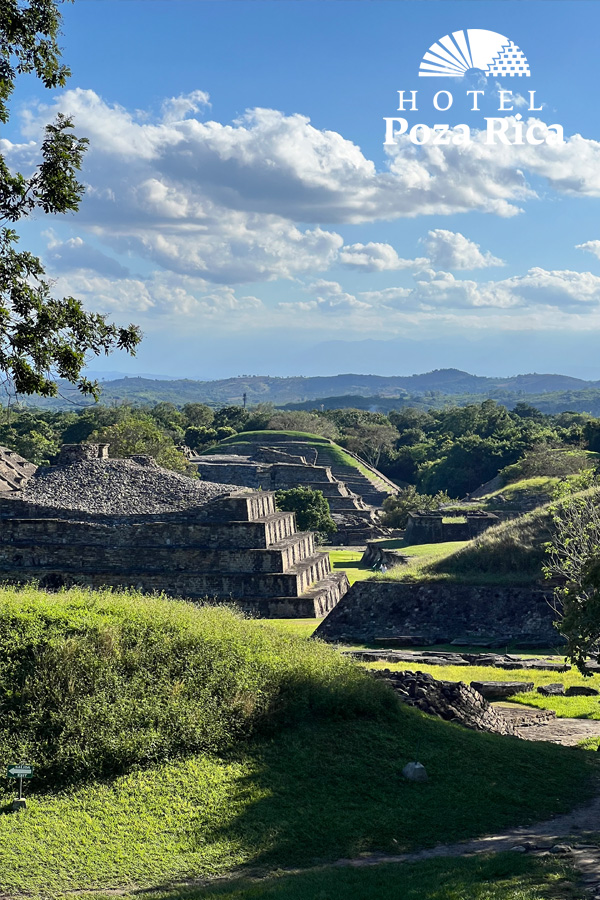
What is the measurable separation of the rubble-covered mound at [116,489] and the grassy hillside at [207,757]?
1634 centimetres

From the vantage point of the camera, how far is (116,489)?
29.7 meters

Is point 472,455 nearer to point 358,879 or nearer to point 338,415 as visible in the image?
point 338,415

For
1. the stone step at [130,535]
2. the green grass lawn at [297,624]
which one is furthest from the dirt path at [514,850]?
the stone step at [130,535]

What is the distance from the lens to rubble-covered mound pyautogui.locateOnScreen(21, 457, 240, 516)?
28.8m

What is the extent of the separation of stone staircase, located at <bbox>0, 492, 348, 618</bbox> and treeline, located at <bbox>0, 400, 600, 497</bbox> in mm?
16208

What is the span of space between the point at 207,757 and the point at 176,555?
1793cm

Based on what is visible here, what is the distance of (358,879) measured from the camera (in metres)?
7.55

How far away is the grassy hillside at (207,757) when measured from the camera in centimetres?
844

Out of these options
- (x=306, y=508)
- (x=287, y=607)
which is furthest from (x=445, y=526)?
(x=287, y=607)

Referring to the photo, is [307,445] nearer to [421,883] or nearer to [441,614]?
[441,614]

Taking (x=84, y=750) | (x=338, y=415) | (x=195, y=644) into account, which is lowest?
(x=84, y=750)

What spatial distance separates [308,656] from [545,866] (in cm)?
488

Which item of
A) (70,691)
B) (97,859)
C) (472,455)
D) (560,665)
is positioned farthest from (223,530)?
(472,455)

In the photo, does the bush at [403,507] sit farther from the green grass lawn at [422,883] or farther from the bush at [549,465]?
the green grass lawn at [422,883]
